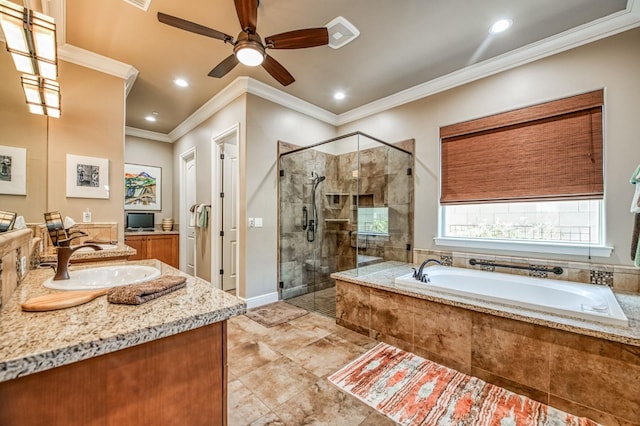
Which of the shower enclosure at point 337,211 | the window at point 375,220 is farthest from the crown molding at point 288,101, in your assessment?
the window at point 375,220

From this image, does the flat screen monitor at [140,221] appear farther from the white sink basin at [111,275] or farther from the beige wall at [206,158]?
the white sink basin at [111,275]

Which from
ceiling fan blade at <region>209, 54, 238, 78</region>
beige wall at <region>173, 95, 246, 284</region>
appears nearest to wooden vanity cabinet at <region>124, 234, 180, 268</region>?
beige wall at <region>173, 95, 246, 284</region>

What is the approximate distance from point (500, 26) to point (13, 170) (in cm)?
445

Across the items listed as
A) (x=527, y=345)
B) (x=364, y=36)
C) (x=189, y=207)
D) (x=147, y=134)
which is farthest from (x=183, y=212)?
(x=527, y=345)

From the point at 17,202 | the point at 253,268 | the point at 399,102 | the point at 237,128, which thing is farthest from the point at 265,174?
the point at 17,202

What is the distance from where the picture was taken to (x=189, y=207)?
4820 mm

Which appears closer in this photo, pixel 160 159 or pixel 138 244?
Answer: pixel 138 244

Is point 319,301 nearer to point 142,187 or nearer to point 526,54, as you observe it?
point 526,54

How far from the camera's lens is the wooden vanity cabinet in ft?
14.6

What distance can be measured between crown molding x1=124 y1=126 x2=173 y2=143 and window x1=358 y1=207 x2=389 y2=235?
4258 mm

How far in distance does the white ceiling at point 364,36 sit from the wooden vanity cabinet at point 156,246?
239 cm

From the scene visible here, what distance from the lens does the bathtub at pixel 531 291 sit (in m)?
1.71

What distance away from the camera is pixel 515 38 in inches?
97.7

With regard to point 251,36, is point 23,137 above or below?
below
